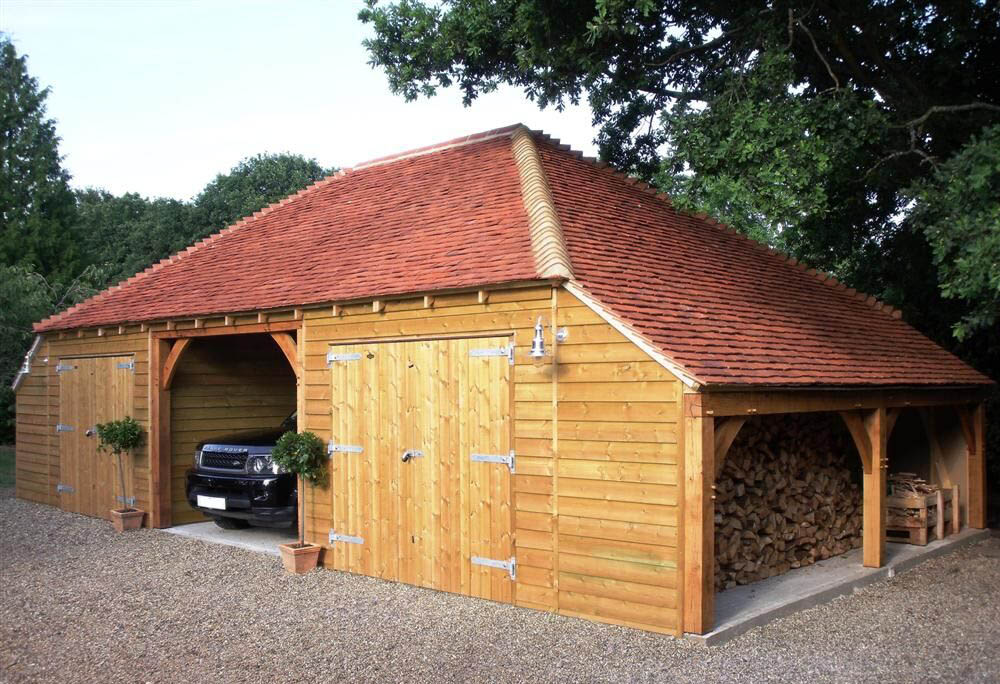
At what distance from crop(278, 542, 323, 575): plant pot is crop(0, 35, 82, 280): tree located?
91.4 feet

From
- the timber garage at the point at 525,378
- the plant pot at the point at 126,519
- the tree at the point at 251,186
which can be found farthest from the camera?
the tree at the point at 251,186

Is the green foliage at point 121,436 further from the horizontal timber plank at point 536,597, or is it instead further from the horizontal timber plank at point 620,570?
the horizontal timber plank at point 620,570

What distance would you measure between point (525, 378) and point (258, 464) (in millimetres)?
3957

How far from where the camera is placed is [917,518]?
10.6 m

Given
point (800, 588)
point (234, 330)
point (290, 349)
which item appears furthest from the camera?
point (234, 330)

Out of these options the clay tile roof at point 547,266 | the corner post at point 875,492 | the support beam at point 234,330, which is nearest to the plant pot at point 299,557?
the support beam at point 234,330

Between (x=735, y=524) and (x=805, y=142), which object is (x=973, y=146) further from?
(x=735, y=524)

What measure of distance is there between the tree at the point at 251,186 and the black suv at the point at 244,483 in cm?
2567

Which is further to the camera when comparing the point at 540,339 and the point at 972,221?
the point at 972,221

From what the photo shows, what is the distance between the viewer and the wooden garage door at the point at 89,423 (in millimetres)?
12523

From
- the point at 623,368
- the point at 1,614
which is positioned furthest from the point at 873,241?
the point at 1,614

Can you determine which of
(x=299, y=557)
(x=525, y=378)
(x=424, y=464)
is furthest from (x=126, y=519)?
(x=525, y=378)

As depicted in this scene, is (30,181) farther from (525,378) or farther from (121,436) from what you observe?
(525,378)

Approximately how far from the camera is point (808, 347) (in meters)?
8.80
